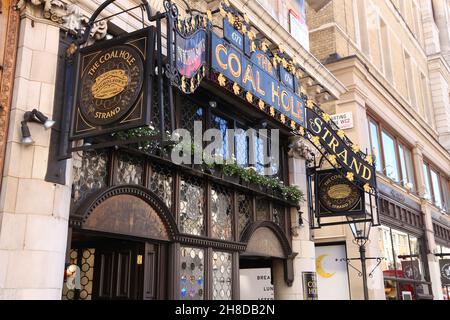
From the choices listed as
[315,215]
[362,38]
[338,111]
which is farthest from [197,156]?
[362,38]

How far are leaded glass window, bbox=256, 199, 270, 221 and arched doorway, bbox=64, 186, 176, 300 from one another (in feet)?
9.42

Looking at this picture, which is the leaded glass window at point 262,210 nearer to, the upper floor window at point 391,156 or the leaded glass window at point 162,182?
the leaded glass window at point 162,182

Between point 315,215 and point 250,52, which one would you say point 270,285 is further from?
point 250,52

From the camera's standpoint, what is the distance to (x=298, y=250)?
10812 millimetres

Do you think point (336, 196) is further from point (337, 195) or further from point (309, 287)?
point (309, 287)

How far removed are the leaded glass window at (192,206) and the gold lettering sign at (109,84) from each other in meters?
2.88

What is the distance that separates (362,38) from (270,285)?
12.8 m

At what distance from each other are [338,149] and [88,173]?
560 centimetres

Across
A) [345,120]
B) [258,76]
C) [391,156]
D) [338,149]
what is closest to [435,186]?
[391,156]

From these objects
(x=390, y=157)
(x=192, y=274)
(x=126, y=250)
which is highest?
(x=390, y=157)

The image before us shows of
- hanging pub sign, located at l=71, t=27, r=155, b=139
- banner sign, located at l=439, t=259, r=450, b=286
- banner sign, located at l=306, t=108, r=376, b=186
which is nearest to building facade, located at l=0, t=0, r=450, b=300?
hanging pub sign, located at l=71, t=27, r=155, b=139

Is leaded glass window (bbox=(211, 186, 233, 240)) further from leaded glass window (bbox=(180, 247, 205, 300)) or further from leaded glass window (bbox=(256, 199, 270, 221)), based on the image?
leaded glass window (bbox=(256, 199, 270, 221))
